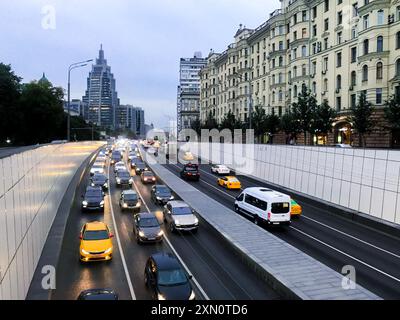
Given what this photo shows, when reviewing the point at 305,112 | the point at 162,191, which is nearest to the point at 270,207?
the point at 162,191

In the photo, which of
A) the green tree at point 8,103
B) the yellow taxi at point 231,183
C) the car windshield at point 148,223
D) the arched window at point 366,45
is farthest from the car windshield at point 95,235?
the green tree at point 8,103

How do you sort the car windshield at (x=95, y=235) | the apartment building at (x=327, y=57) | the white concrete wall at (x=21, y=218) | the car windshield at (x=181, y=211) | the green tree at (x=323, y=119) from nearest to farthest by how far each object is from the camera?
the white concrete wall at (x=21, y=218), the car windshield at (x=95, y=235), the car windshield at (x=181, y=211), the apartment building at (x=327, y=57), the green tree at (x=323, y=119)

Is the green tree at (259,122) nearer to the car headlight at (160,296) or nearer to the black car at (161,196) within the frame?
the black car at (161,196)

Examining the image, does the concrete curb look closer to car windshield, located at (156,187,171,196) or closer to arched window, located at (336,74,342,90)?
car windshield, located at (156,187,171,196)

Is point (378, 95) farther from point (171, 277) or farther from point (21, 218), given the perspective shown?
point (21, 218)

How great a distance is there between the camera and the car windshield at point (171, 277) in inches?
559

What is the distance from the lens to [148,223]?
22391 mm

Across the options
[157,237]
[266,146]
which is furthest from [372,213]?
[266,146]

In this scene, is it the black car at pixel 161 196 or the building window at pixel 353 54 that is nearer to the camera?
the black car at pixel 161 196

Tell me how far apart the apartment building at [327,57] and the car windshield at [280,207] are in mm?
21484

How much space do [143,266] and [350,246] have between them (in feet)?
36.5

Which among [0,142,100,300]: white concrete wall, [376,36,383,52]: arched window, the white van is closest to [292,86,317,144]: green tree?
[376,36,383,52]: arched window

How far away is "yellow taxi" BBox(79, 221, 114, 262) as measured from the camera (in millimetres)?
18516
